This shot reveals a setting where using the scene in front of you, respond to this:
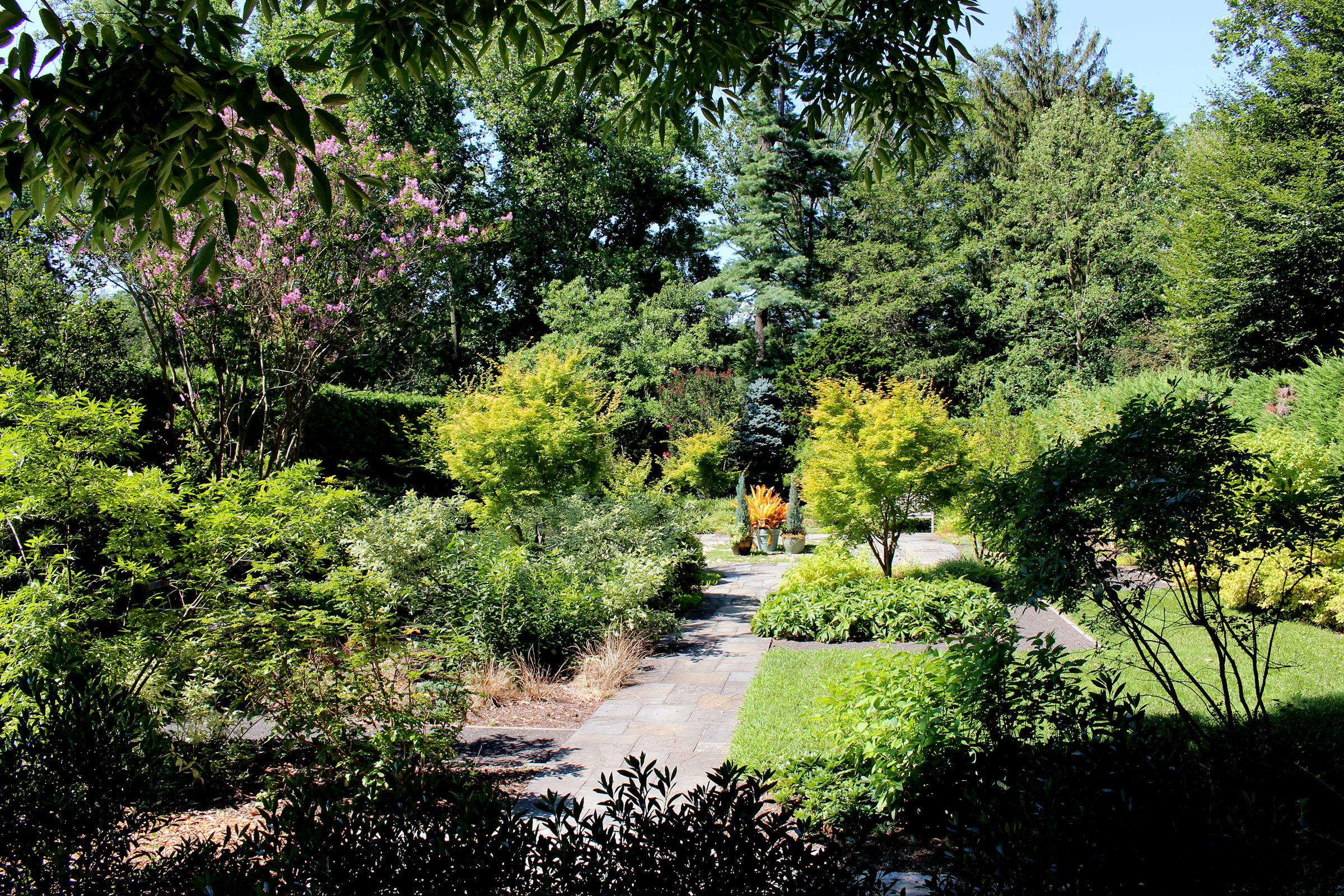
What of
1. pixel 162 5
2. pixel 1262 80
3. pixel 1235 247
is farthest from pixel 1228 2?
pixel 162 5

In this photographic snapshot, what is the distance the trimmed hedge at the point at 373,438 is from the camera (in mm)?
11156

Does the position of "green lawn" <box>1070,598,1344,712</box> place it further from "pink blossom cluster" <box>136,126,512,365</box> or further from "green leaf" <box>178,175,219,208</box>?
"pink blossom cluster" <box>136,126,512,365</box>

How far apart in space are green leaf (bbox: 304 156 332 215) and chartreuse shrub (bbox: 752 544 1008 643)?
21.1 ft

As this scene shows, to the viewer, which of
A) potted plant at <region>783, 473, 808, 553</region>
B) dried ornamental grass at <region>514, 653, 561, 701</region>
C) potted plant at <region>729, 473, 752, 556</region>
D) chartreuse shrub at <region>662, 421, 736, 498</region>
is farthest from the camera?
chartreuse shrub at <region>662, 421, 736, 498</region>

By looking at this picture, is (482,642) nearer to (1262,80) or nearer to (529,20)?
(529,20)

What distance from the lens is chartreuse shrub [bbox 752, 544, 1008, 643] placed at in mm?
7621

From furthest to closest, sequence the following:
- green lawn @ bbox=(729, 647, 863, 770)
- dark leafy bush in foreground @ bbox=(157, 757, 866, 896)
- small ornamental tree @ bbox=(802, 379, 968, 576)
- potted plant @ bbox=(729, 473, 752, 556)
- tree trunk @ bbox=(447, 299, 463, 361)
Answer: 1. tree trunk @ bbox=(447, 299, 463, 361)
2. potted plant @ bbox=(729, 473, 752, 556)
3. small ornamental tree @ bbox=(802, 379, 968, 576)
4. green lawn @ bbox=(729, 647, 863, 770)
5. dark leafy bush in foreground @ bbox=(157, 757, 866, 896)

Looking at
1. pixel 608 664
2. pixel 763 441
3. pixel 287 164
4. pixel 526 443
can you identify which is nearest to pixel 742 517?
pixel 526 443

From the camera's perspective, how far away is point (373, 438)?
40.9 feet

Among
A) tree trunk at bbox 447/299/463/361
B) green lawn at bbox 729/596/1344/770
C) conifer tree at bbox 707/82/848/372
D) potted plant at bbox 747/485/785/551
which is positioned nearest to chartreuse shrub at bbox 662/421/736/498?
potted plant at bbox 747/485/785/551

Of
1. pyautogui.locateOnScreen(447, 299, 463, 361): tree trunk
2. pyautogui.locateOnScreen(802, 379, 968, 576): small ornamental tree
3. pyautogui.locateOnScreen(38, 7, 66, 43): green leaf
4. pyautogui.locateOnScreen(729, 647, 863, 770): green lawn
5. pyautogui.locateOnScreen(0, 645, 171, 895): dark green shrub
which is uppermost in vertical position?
pyautogui.locateOnScreen(447, 299, 463, 361): tree trunk

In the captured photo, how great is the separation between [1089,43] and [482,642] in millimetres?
30687

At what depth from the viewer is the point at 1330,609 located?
7.59m

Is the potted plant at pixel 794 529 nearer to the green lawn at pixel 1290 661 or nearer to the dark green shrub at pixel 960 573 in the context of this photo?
the dark green shrub at pixel 960 573
